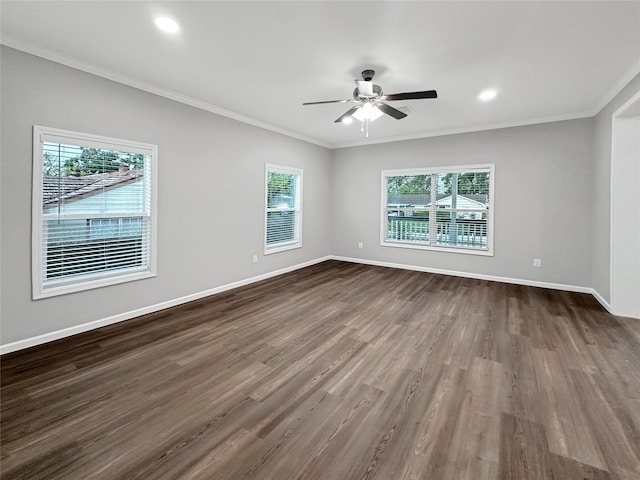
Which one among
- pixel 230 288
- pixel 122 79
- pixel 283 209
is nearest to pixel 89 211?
pixel 122 79

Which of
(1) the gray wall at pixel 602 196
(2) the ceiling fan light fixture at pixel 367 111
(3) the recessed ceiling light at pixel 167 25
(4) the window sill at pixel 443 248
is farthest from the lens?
(4) the window sill at pixel 443 248

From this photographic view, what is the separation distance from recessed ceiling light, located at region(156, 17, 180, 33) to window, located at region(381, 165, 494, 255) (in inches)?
188

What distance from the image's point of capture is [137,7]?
2.20m

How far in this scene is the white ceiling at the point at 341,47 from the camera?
221 cm

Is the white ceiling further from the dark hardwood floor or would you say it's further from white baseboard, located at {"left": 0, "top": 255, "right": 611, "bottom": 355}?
the dark hardwood floor

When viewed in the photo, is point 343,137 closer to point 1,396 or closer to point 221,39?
point 221,39

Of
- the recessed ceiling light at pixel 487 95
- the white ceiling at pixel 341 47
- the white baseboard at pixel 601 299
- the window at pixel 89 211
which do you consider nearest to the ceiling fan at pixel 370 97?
the white ceiling at pixel 341 47

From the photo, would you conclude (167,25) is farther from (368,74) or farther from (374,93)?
(374,93)

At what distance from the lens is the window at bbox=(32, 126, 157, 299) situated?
112 inches

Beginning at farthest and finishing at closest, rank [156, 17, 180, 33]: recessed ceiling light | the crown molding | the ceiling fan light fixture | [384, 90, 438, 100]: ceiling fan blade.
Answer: the ceiling fan light fixture < [384, 90, 438, 100]: ceiling fan blade < the crown molding < [156, 17, 180, 33]: recessed ceiling light

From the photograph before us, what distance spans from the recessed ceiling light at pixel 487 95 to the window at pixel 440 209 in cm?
166

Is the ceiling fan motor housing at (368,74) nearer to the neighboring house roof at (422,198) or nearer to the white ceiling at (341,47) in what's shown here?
the white ceiling at (341,47)

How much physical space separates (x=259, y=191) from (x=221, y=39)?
2776mm

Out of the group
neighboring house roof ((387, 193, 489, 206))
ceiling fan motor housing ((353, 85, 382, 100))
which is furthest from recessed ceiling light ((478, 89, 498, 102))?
neighboring house roof ((387, 193, 489, 206))
